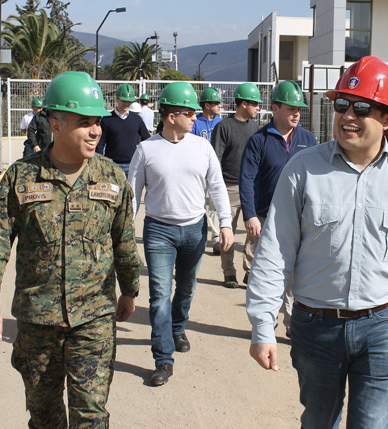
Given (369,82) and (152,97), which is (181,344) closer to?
(369,82)

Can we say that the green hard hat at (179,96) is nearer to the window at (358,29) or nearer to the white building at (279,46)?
the window at (358,29)

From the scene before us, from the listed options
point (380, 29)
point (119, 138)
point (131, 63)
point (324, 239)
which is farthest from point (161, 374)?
point (131, 63)

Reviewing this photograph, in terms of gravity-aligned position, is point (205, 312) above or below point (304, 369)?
below

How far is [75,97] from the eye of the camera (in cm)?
276

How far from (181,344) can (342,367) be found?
2.59 metres

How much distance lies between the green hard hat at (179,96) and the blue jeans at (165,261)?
947 mm

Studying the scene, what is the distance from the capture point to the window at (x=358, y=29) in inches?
916

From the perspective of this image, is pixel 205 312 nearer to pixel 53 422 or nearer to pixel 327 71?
pixel 53 422

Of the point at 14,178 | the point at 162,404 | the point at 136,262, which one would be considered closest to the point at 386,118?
the point at 136,262

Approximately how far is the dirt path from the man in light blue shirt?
1391 mm

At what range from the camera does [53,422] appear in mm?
2887

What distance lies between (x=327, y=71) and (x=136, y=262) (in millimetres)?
9949

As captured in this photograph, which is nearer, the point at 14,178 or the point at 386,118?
the point at 386,118

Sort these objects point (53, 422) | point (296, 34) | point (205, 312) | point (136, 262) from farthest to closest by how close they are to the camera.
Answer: point (296, 34) → point (205, 312) → point (136, 262) → point (53, 422)
